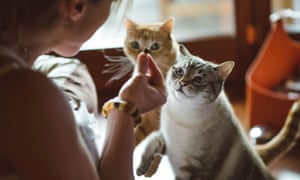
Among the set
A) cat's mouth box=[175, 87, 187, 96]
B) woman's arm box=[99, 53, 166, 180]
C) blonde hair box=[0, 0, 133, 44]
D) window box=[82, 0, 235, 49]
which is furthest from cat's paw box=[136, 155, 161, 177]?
window box=[82, 0, 235, 49]

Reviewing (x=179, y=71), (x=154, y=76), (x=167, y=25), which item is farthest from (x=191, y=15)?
(x=154, y=76)

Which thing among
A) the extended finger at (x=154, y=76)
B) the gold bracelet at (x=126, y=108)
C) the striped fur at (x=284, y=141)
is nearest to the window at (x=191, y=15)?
the striped fur at (x=284, y=141)

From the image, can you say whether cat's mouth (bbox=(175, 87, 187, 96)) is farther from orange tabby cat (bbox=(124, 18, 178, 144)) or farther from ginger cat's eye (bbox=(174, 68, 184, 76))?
orange tabby cat (bbox=(124, 18, 178, 144))

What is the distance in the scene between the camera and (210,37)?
241 centimetres

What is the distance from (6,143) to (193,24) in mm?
1817

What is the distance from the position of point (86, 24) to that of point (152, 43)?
24.6 inches

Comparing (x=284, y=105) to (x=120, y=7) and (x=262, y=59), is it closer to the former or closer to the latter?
(x=262, y=59)

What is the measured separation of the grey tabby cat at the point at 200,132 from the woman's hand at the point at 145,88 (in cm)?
17

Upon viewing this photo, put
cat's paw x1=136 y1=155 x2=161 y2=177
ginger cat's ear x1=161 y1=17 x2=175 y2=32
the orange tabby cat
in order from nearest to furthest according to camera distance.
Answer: cat's paw x1=136 y1=155 x2=161 y2=177
the orange tabby cat
ginger cat's ear x1=161 y1=17 x2=175 y2=32

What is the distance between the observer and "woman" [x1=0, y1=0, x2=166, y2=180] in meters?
0.71

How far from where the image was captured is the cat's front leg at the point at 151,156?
116 centimetres

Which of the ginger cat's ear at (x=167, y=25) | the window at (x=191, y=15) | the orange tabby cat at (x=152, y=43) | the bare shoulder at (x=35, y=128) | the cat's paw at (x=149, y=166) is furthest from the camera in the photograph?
the window at (x=191, y=15)

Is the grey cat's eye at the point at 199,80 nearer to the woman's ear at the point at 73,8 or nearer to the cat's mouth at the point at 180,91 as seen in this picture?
the cat's mouth at the point at 180,91

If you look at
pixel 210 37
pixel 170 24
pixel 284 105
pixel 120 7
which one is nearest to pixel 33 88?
pixel 120 7
